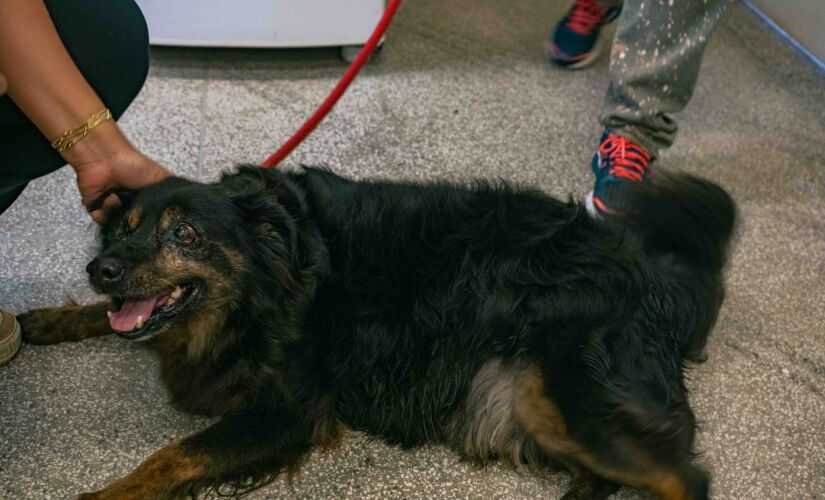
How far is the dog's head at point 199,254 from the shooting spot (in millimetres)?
1288

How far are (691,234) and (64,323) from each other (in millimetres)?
1332

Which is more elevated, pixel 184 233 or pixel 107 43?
pixel 107 43

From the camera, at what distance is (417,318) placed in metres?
1.42

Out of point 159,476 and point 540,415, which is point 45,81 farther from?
point 540,415

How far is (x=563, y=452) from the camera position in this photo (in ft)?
4.50

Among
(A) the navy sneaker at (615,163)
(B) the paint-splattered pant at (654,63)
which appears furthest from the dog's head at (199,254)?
(B) the paint-splattered pant at (654,63)

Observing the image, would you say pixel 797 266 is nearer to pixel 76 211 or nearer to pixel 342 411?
pixel 342 411

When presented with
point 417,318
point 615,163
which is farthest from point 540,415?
point 615,163

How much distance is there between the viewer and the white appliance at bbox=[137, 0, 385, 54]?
Result: 2471 mm

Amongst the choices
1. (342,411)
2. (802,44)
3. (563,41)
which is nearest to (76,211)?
(342,411)

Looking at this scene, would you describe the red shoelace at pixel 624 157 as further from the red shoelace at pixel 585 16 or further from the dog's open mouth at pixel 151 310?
the dog's open mouth at pixel 151 310

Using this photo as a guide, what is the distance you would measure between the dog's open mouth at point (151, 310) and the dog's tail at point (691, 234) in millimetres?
915

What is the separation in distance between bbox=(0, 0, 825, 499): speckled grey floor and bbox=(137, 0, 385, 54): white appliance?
→ 0.13 m

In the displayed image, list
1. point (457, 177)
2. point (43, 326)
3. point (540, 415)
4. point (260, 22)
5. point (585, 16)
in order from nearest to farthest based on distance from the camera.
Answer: point (540, 415), point (43, 326), point (457, 177), point (260, 22), point (585, 16)
